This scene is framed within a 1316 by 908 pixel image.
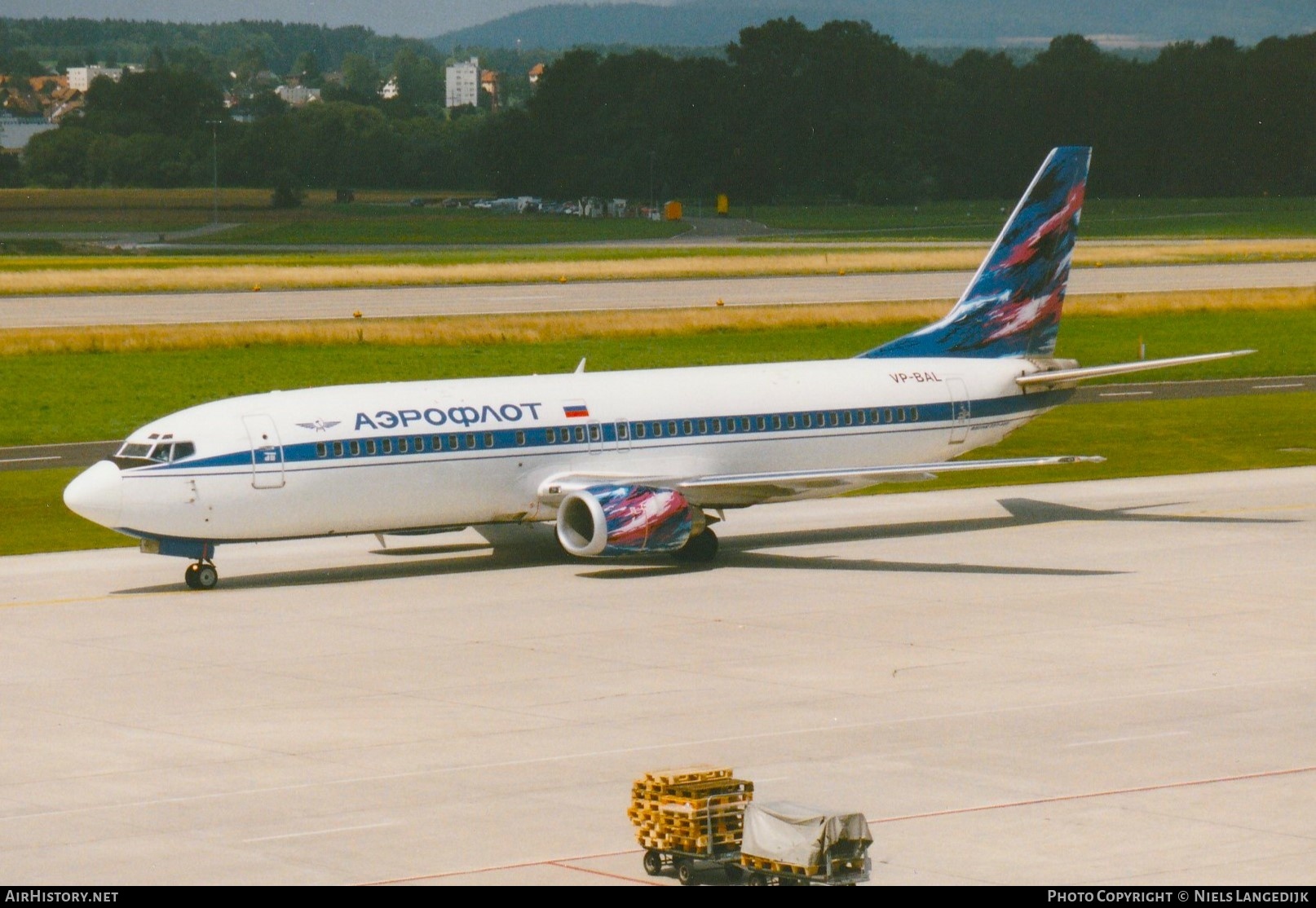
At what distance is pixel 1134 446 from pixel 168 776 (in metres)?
39.9

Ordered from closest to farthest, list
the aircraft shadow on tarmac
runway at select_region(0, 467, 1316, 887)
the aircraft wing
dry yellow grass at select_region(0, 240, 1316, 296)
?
runway at select_region(0, 467, 1316, 887) → the aircraft shadow on tarmac → the aircraft wing → dry yellow grass at select_region(0, 240, 1316, 296)

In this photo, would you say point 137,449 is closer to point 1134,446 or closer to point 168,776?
point 168,776

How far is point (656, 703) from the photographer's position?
96.6 feet

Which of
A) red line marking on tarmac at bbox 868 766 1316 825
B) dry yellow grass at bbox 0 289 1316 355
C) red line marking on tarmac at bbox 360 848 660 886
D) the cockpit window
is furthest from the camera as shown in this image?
dry yellow grass at bbox 0 289 1316 355

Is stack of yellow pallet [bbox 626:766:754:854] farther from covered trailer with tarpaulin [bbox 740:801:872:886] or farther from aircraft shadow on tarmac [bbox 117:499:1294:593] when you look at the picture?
aircraft shadow on tarmac [bbox 117:499:1294:593]

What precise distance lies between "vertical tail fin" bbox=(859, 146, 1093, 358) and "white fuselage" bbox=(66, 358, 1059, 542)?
832 mm

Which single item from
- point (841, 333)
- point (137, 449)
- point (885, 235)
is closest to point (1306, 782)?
point (137, 449)

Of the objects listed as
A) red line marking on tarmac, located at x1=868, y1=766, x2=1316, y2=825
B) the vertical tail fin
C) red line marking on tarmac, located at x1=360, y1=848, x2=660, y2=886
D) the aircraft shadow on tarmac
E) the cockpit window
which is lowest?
the aircraft shadow on tarmac

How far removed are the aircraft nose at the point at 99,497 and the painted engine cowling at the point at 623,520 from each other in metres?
8.61

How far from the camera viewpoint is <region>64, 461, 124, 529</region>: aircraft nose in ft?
124

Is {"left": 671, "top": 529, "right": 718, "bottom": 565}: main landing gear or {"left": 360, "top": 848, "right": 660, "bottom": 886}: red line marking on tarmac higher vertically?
{"left": 360, "top": 848, "right": 660, "bottom": 886}: red line marking on tarmac

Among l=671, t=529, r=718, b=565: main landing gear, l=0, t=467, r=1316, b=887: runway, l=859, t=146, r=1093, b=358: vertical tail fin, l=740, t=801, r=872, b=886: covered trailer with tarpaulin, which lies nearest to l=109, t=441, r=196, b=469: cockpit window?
l=0, t=467, r=1316, b=887: runway

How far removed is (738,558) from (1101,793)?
19.6 metres

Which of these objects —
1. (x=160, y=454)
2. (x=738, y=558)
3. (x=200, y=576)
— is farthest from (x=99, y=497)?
(x=738, y=558)
